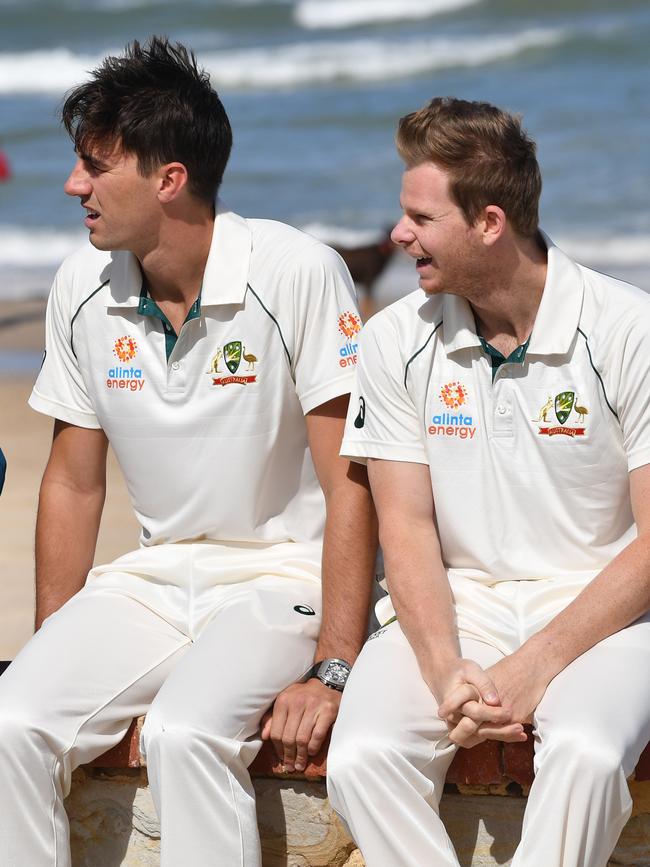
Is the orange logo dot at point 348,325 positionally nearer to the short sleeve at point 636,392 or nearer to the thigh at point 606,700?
the short sleeve at point 636,392

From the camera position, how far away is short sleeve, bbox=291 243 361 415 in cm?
341

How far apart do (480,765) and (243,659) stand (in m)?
0.58

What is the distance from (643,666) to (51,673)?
129cm

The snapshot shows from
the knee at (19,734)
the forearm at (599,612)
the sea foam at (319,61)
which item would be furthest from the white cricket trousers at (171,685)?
the sea foam at (319,61)

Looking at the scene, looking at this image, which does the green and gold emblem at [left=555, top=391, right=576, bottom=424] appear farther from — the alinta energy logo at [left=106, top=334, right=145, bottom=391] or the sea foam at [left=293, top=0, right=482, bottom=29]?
the sea foam at [left=293, top=0, right=482, bottom=29]

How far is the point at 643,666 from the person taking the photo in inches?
112

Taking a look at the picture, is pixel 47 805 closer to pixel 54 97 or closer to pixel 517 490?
pixel 517 490

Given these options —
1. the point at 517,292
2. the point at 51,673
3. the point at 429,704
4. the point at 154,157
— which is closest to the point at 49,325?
the point at 154,157

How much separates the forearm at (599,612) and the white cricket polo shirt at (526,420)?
0.22 meters

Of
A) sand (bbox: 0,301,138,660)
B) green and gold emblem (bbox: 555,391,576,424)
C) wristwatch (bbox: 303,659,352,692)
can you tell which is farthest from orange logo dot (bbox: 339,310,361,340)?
sand (bbox: 0,301,138,660)

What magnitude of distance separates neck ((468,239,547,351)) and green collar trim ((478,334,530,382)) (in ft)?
0.08

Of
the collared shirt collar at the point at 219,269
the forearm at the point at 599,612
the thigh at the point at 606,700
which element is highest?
the collared shirt collar at the point at 219,269

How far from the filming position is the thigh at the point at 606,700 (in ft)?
8.67

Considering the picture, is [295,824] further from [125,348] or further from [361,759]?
[125,348]
